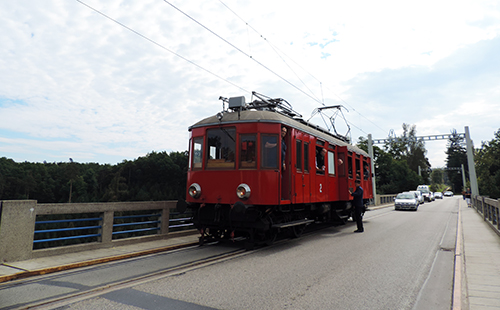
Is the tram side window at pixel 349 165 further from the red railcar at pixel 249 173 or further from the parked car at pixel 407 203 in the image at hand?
the parked car at pixel 407 203

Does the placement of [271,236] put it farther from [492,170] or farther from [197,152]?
[492,170]

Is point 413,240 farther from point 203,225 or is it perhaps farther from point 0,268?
point 0,268

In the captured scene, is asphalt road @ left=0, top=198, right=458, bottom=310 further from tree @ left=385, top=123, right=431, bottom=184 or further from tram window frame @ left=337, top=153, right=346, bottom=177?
tree @ left=385, top=123, right=431, bottom=184

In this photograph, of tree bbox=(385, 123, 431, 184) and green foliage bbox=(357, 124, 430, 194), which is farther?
tree bbox=(385, 123, 431, 184)

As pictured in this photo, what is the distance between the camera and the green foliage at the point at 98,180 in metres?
68.8

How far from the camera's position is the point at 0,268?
217 inches

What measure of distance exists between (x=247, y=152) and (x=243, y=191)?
1.03 m

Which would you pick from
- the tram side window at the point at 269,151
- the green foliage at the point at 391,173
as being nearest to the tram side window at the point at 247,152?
the tram side window at the point at 269,151

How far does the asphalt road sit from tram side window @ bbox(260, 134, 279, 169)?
214cm

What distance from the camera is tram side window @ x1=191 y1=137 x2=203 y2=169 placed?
8516mm

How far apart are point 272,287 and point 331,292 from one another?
88 cm

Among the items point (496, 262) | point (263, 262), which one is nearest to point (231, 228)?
point (263, 262)

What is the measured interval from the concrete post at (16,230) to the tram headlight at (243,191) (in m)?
4.36

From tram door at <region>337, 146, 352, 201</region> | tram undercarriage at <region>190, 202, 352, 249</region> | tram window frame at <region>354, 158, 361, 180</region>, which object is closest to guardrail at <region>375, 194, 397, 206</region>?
tram window frame at <region>354, 158, 361, 180</region>
